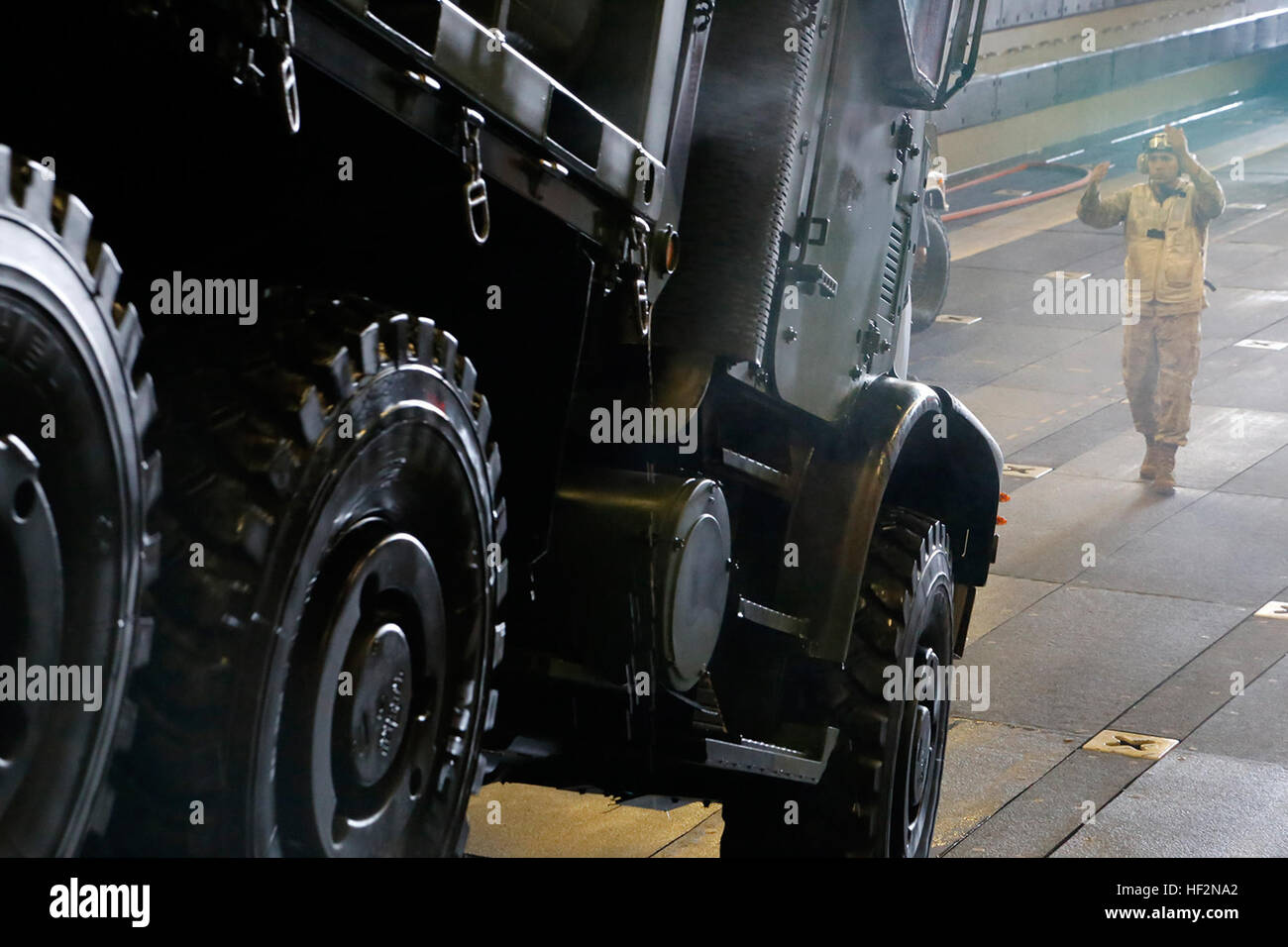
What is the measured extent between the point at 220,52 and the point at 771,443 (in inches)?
101

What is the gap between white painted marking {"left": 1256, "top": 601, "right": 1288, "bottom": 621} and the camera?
949 centimetres

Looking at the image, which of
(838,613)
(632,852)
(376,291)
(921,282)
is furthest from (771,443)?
(921,282)

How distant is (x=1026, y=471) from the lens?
41.7 feet

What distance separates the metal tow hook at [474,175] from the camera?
2666 millimetres

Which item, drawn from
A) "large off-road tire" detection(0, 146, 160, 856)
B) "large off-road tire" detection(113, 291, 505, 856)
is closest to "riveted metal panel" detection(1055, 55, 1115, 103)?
"large off-road tire" detection(113, 291, 505, 856)

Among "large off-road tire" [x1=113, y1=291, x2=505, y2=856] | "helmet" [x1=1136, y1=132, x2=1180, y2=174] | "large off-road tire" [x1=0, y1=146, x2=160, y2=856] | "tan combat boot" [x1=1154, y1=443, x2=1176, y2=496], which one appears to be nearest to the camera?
"large off-road tire" [x1=0, y1=146, x2=160, y2=856]

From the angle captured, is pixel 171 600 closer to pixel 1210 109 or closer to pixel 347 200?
pixel 347 200

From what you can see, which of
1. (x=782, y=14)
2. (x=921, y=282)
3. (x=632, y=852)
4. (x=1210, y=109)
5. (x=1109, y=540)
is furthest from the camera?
(x=1210, y=109)

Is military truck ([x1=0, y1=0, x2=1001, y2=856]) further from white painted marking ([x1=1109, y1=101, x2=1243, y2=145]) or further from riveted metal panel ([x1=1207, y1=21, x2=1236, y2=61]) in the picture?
riveted metal panel ([x1=1207, y1=21, x2=1236, y2=61])

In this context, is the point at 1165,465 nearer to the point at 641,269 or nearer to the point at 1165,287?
the point at 1165,287

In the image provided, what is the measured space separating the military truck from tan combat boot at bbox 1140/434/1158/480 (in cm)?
804

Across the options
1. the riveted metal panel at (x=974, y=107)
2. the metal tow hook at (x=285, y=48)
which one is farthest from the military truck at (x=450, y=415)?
the riveted metal panel at (x=974, y=107)

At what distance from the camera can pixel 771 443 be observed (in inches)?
180

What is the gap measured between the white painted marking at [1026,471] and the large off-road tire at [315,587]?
10.0m
